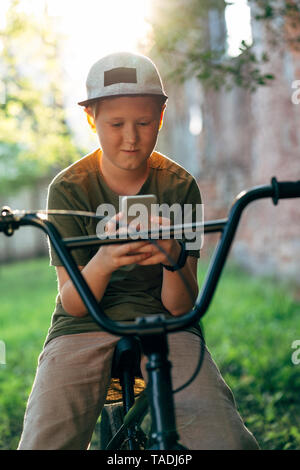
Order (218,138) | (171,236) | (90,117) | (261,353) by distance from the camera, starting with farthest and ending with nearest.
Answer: (218,138), (261,353), (90,117), (171,236)

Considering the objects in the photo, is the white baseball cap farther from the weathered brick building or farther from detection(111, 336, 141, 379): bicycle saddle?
the weathered brick building

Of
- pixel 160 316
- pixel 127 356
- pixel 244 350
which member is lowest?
pixel 244 350

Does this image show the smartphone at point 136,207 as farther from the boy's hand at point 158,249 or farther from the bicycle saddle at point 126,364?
the bicycle saddle at point 126,364

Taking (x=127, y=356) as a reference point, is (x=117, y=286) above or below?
above

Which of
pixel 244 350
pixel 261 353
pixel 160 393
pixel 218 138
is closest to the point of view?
pixel 160 393

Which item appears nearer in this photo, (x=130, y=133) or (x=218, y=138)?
(x=130, y=133)

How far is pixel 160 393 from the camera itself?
4.42 ft

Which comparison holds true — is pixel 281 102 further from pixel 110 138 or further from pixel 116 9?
pixel 110 138

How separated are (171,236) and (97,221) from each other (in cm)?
53

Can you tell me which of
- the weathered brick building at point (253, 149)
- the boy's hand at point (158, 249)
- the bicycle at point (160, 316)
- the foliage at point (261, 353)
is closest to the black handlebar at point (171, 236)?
the bicycle at point (160, 316)

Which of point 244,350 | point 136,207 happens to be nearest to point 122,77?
point 136,207

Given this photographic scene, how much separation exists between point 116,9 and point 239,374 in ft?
9.75

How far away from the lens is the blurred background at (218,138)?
3.70m

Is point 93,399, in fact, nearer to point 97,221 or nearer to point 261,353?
point 97,221
